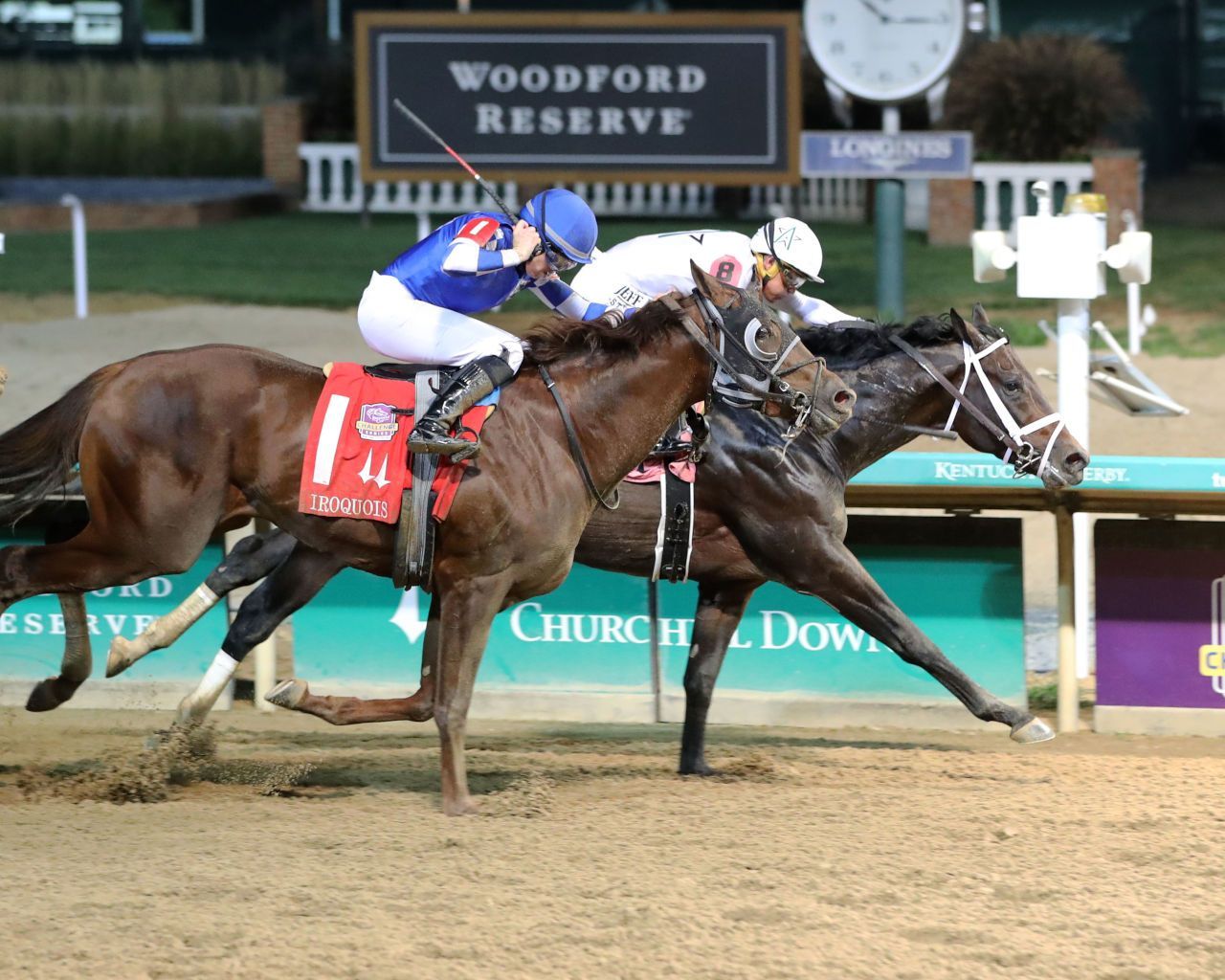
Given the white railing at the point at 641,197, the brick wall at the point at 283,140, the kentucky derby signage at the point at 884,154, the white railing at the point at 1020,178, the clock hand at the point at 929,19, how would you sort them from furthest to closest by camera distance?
the brick wall at the point at 283,140
the white railing at the point at 641,197
the white railing at the point at 1020,178
the clock hand at the point at 929,19
the kentucky derby signage at the point at 884,154

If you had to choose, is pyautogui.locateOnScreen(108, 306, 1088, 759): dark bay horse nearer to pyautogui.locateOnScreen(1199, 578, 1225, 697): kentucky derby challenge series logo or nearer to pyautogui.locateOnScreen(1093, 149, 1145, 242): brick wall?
pyautogui.locateOnScreen(1199, 578, 1225, 697): kentucky derby challenge series logo

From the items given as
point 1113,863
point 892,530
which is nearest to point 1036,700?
point 892,530

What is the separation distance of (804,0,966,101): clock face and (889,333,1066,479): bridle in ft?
17.2

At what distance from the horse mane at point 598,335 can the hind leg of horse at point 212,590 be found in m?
1.28

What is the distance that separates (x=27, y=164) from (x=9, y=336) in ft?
37.8

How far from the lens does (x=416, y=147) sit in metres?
11.5

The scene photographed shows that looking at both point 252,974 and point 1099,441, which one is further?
point 1099,441

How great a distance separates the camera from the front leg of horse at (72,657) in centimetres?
586

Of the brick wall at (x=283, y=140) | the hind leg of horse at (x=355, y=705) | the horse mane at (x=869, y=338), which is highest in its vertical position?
the brick wall at (x=283, y=140)

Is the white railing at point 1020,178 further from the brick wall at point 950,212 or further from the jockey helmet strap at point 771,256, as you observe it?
the jockey helmet strap at point 771,256

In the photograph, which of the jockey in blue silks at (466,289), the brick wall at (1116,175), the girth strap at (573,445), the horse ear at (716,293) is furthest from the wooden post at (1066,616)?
Result: the brick wall at (1116,175)

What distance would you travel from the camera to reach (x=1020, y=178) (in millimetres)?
15781

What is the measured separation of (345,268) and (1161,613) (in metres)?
10.4

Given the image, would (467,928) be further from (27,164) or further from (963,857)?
(27,164)
